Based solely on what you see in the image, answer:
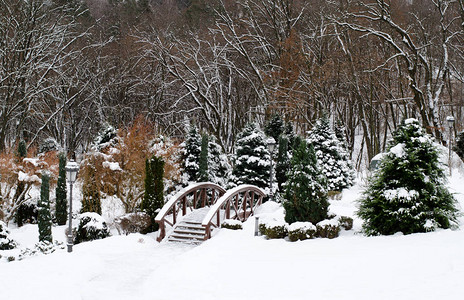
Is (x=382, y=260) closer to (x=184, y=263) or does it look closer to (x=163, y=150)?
(x=184, y=263)

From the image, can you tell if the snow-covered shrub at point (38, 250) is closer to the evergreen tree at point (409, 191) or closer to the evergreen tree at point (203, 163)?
the evergreen tree at point (203, 163)

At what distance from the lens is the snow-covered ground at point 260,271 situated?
7160 mm

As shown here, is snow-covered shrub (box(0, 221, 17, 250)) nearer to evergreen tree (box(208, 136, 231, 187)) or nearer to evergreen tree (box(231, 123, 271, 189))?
evergreen tree (box(208, 136, 231, 187))

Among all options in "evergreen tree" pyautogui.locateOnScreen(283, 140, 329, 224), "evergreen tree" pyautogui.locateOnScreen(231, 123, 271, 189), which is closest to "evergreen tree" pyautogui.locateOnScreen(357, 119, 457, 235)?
"evergreen tree" pyautogui.locateOnScreen(283, 140, 329, 224)

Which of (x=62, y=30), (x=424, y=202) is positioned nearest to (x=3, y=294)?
(x=424, y=202)

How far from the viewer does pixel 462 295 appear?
6074mm

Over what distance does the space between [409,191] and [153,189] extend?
10036 mm

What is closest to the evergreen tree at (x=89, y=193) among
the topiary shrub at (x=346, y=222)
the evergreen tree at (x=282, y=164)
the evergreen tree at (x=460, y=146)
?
the evergreen tree at (x=282, y=164)

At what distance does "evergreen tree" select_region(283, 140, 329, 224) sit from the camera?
11.5 metres

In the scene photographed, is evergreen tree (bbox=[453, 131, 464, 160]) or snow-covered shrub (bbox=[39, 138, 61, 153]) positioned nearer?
evergreen tree (bbox=[453, 131, 464, 160])

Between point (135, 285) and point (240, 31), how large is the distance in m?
24.6

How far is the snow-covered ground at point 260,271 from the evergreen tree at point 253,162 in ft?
24.6

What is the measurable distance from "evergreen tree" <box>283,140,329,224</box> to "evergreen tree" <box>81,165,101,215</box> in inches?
440

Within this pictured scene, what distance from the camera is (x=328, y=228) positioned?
1088 centimetres
